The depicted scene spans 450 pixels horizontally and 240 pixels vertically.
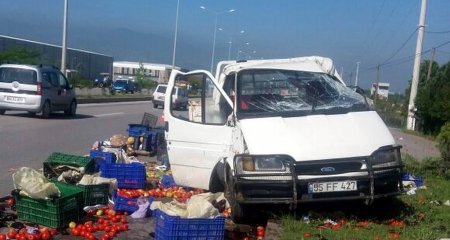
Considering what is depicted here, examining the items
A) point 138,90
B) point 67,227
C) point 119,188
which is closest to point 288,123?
point 67,227

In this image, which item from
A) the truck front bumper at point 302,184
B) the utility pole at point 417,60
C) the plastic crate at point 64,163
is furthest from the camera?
the utility pole at point 417,60

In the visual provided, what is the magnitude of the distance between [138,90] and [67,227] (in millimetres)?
70573

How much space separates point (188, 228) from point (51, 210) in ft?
5.46

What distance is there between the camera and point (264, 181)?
6.97 m

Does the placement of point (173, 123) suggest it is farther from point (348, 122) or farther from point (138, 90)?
point (138, 90)

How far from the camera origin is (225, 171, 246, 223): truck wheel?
286 inches

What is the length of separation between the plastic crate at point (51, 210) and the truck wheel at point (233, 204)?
1716mm

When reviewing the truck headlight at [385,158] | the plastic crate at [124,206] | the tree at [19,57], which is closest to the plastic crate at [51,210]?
the plastic crate at [124,206]

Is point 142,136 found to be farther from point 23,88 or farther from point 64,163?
point 23,88

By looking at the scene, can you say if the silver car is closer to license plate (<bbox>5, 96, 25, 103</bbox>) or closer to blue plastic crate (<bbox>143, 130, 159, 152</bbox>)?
license plate (<bbox>5, 96, 25, 103</bbox>)

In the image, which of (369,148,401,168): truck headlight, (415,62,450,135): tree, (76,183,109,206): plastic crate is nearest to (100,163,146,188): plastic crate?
(76,183,109,206): plastic crate

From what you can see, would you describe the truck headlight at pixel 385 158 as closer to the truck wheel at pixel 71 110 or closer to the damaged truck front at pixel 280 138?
the damaged truck front at pixel 280 138

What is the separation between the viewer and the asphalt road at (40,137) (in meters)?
12.0

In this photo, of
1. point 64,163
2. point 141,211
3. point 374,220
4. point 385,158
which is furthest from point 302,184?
point 64,163
